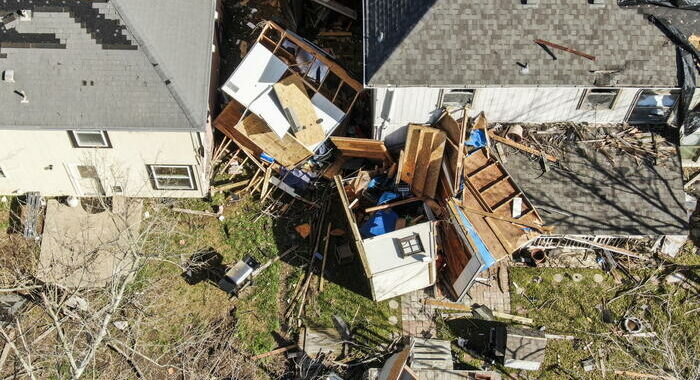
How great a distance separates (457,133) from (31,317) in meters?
13.9

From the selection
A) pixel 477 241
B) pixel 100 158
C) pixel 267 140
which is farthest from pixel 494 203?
pixel 100 158

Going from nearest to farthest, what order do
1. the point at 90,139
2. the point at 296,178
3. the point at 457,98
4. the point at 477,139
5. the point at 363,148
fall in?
1. the point at 90,139
2. the point at 457,98
3. the point at 477,139
4. the point at 363,148
5. the point at 296,178

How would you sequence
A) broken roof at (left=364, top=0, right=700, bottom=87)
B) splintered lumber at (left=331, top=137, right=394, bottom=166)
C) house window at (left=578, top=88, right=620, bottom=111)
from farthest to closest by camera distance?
splintered lumber at (left=331, top=137, right=394, bottom=166) → house window at (left=578, top=88, right=620, bottom=111) → broken roof at (left=364, top=0, right=700, bottom=87)

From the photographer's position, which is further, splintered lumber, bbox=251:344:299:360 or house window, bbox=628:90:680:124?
house window, bbox=628:90:680:124

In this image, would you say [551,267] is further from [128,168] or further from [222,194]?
[128,168]

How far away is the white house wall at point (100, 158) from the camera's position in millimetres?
20844

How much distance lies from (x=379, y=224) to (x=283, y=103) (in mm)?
4891

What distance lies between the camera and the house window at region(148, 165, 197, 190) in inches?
869

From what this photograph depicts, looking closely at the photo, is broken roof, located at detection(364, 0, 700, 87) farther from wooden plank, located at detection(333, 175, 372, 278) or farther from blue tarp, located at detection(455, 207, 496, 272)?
blue tarp, located at detection(455, 207, 496, 272)

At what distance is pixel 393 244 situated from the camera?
67.4 ft

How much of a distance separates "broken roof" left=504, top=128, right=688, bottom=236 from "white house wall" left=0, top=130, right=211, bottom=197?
393 inches

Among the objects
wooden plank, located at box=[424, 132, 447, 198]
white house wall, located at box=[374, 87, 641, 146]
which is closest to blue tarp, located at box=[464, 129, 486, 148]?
white house wall, located at box=[374, 87, 641, 146]

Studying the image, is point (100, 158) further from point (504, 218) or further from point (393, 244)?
point (504, 218)

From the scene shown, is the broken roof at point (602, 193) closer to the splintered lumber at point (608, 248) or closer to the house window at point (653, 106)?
the splintered lumber at point (608, 248)
